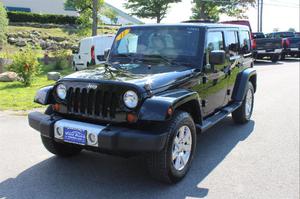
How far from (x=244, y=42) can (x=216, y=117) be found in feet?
7.53

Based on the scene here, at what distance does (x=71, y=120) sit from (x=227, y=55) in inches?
122

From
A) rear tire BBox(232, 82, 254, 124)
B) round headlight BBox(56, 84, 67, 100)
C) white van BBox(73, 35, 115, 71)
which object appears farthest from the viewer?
white van BBox(73, 35, 115, 71)

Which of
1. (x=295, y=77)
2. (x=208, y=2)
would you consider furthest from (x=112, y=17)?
(x=208, y=2)

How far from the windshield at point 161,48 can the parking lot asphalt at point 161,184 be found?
1362 mm

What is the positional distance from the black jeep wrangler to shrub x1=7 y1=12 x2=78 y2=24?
Answer: 36518 millimetres

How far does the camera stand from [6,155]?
17.8 ft

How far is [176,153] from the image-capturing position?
15.0 feet

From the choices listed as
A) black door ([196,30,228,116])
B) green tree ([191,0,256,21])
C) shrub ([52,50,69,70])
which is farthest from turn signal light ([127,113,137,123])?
green tree ([191,0,256,21])

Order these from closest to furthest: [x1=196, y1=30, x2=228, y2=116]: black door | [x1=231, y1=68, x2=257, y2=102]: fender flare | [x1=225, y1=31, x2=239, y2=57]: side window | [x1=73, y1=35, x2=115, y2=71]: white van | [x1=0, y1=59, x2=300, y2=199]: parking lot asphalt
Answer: [x1=0, y1=59, x2=300, y2=199]: parking lot asphalt → [x1=196, y1=30, x2=228, y2=116]: black door → [x1=225, y1=31, x2=239, y2=57]: side window → [x1=231, y1=68, x2=257, y2=102]: fender flare → [x1=73, y1=35, x2=115, y2=71]: white van

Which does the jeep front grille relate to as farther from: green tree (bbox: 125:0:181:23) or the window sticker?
green tree (bbox: 125:0:181:23)

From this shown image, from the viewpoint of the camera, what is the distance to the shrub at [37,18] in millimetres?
39344

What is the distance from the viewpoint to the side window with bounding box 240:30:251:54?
734cm

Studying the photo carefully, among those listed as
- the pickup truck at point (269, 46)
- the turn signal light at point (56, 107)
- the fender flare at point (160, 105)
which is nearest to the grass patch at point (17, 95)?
the turn signal light at point (56, 107)

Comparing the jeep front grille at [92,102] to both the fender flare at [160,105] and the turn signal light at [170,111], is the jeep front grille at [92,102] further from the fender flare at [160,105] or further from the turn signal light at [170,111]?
the turn signal light at [170,111]
